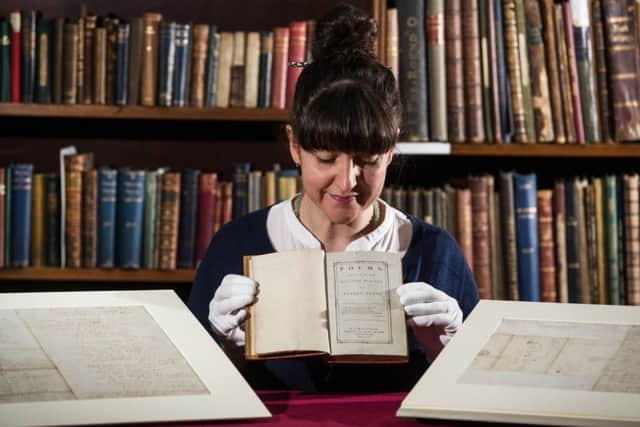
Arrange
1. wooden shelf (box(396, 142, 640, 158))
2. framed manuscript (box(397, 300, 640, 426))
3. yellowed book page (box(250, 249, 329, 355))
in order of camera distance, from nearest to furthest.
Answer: framed manuscript (box(397, 300, 640, 426)), yellowed book page (box(250, 249, 329, 355)), wooden shelf (box(396, 142, 640, 158))

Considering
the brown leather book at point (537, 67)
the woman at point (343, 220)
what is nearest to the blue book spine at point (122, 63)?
the woman at point (343, 220)

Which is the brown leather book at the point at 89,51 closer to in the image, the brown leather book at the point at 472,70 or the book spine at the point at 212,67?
the book spine at the point at 212,67

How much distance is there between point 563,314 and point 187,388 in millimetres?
438

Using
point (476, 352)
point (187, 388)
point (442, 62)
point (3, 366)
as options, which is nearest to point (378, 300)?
point (476, 352)

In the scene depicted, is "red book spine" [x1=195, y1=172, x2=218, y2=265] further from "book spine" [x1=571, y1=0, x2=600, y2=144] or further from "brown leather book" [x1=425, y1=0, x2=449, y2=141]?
"book spine" [x1=571, y1=0, x2=600, y2=144]

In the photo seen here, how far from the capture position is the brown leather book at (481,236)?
6.62 feet

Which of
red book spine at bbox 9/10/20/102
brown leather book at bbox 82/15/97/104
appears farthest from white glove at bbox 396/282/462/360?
red book spine at bbox 9/10/20/102

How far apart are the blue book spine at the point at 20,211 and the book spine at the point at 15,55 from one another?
18 cm

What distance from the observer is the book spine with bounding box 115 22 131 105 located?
201 centimetres

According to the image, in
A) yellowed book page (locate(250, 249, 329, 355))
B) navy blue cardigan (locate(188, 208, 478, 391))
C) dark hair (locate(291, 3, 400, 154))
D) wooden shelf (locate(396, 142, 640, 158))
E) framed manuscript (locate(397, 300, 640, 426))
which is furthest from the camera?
wooden shelf (locate(396, 142, 640, 158))

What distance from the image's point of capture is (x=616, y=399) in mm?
806

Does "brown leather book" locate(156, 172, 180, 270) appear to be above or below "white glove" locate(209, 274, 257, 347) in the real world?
above

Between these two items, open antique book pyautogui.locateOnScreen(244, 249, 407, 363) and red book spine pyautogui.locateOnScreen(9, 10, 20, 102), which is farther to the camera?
red book spine pyautogui.locateOnScreen(9, 10, 20, 102)

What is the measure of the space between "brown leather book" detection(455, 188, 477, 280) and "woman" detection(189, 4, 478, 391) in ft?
1.55
